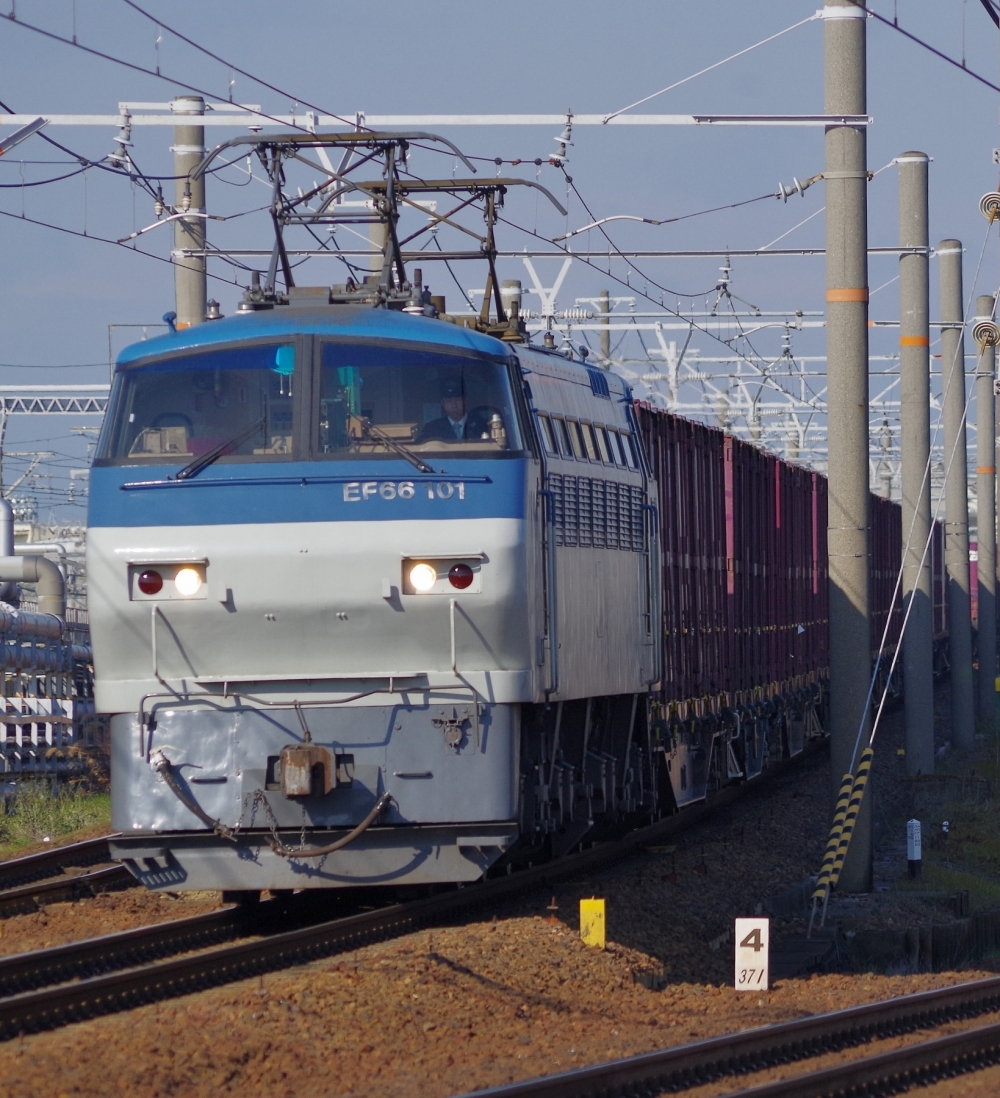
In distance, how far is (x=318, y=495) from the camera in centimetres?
964

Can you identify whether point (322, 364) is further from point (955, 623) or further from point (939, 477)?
point (939, 477)

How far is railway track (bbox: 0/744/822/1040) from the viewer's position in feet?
28.4

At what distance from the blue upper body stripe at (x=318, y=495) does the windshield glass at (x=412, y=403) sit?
20cm

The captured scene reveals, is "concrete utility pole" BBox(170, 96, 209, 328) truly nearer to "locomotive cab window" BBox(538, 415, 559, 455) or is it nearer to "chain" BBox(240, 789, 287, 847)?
"locomotive cab window" BBox(538, 415, 559, 455)

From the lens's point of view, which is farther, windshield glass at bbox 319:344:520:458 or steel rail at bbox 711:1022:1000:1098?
windshield glass at bbox 319:344:520:458

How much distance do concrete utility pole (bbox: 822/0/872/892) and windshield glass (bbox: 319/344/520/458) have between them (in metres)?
5.11

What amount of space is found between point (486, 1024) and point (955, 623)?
18.9 meters

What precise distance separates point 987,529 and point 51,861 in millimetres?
21927

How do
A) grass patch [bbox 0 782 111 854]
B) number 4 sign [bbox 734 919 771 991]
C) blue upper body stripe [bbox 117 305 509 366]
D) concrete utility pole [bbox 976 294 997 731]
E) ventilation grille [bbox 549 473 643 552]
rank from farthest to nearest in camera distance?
concrete utility pole [bbox 976 294 997 731] → grass patch [bbox 0 782 111 854] → ventilation grille [bbox 549 473 643 552] → number 4 sign [bbox 734 919 771 991] → blue upper body stripe [bbox 117 305 509 366]

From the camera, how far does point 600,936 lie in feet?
35.0

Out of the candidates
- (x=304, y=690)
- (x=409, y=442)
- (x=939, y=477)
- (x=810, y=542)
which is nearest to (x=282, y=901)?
(x=304, y=690)

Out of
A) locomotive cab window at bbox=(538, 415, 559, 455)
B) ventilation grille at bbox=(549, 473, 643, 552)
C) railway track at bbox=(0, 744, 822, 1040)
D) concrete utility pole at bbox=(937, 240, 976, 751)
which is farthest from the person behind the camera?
concrete utility pole at bbox=(937, 240, 976, 751)

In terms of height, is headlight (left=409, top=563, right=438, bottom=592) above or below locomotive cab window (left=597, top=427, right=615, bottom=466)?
below

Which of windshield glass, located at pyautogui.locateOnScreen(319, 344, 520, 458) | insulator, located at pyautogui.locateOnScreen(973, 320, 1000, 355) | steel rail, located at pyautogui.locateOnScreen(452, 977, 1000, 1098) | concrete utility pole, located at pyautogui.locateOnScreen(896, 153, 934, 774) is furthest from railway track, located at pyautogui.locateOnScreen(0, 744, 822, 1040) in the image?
insulator, located at pyautogui.locateOnScreen(973, 320, 1000, 355)
